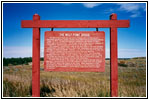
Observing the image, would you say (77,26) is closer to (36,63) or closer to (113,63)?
(113,63)

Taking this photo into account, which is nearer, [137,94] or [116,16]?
[116,16]

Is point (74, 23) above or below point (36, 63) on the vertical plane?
above

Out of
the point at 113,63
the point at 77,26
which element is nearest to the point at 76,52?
the point at 77,26

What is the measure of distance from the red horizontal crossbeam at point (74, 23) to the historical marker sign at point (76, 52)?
0.22 meters

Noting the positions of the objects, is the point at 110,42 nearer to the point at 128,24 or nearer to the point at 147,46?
the point at 128,24

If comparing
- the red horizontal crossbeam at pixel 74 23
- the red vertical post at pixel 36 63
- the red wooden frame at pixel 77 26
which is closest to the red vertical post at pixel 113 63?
the red wooden frame at pixel 77 26

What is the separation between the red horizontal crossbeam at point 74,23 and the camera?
174 inches

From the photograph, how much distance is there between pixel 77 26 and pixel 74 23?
0.13 m

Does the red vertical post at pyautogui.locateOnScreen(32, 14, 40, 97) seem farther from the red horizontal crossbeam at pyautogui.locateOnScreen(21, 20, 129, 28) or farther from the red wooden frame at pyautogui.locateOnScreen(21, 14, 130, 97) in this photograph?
the red horizontal crossbeam at pyautogui.locateOnScreen(21, 20, 129, 28)

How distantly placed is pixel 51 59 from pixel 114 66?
196 centimetres

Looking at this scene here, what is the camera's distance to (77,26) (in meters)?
4.43

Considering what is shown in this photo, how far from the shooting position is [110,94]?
448 cm

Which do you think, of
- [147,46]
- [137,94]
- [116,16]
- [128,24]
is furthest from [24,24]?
[137,94]

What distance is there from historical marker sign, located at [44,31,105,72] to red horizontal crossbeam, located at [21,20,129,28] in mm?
A: 217
